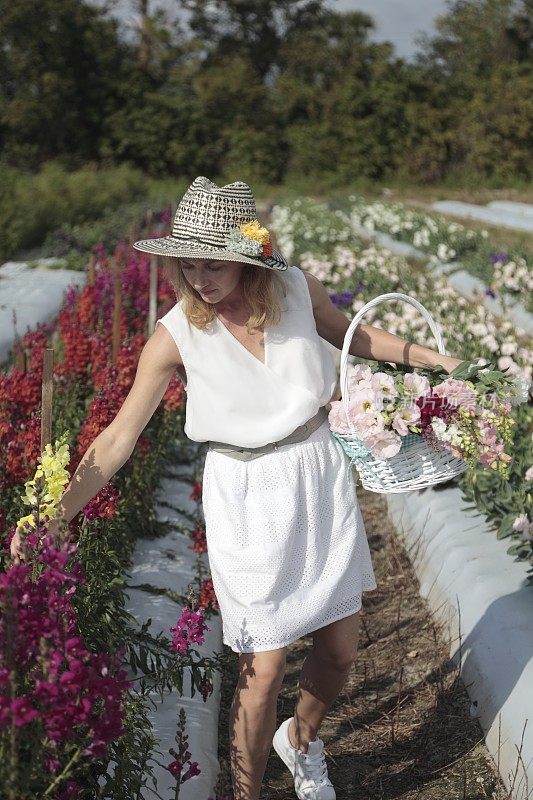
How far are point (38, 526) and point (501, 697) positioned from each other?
1.70 metres

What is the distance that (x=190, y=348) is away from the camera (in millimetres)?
2361

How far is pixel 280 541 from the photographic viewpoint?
234 centimetres

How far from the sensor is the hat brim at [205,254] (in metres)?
2.26

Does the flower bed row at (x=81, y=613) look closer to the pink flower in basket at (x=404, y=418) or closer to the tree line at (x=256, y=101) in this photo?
the pink flower in basket at (x=404, y=418)

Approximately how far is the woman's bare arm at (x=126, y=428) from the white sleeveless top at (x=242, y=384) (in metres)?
0.04

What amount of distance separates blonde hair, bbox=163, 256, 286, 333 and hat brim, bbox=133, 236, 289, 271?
4cm

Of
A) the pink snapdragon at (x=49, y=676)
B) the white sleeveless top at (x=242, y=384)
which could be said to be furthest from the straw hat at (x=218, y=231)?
the pink snapdragon at (x=49, y=676)

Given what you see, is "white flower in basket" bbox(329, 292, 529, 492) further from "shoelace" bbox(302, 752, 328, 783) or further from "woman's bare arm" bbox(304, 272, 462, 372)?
"shoelace" bbox(302, 752, 328, 783)

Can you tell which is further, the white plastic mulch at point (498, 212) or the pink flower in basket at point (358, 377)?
the white plastic mulch at point (498, 212)

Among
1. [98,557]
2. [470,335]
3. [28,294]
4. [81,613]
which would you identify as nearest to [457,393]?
[81,613]

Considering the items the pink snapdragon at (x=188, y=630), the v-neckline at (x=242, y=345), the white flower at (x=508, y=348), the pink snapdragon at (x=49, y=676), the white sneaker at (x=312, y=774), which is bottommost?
the white sneaker at (x=312, y=774)

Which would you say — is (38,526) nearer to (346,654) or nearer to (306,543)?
Answer: (306,543)

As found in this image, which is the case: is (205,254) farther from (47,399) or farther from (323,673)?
(323,673)

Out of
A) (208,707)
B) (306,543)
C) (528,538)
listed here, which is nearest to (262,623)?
(306,543)
